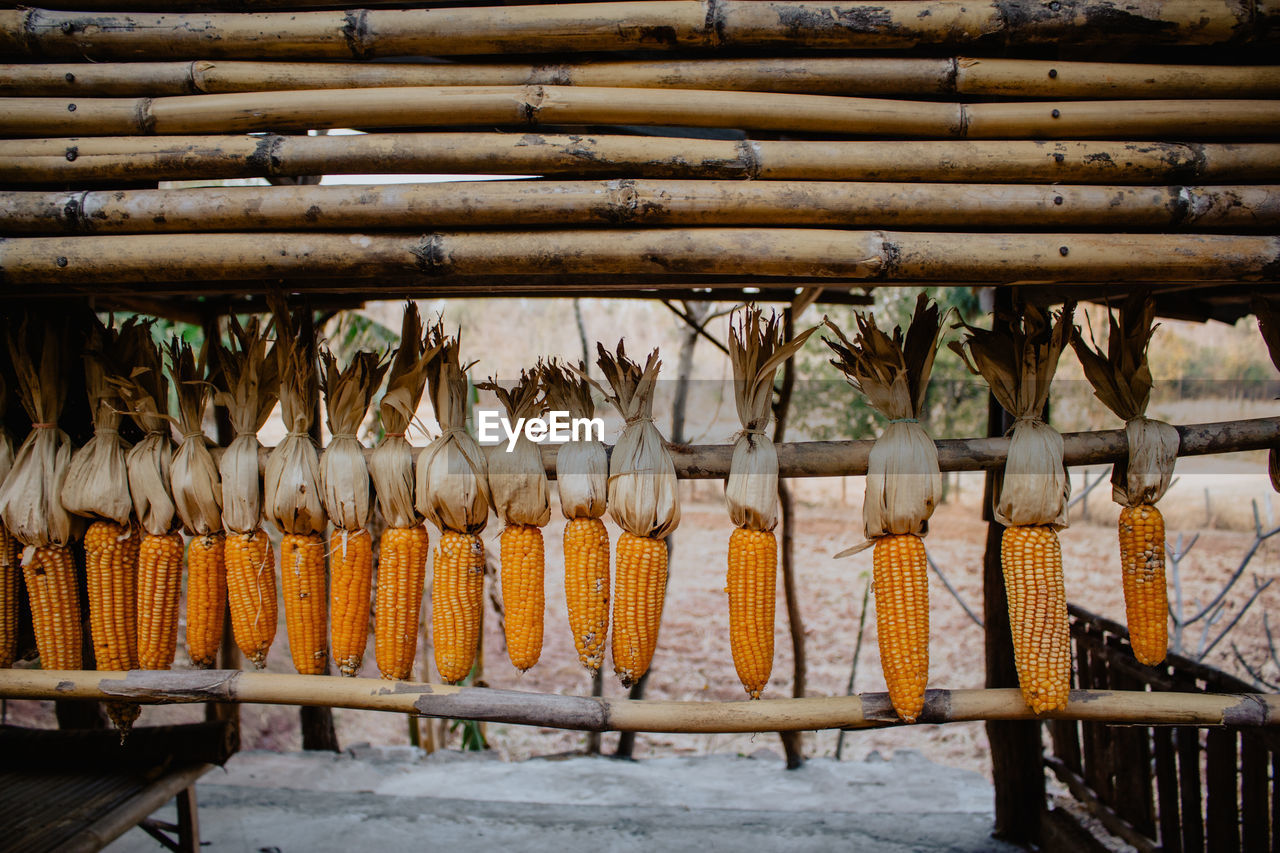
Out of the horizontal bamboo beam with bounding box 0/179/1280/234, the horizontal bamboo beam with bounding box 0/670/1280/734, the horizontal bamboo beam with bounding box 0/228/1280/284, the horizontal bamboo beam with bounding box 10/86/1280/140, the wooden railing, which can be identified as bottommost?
the wooden railing

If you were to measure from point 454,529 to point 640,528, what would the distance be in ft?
2.21

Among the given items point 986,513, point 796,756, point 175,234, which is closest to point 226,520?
point 175,234

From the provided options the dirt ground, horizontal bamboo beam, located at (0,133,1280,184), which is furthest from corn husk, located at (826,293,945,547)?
the dirt ground

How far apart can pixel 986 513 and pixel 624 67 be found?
3.54 m

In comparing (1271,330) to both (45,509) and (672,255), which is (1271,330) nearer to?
(672,255)

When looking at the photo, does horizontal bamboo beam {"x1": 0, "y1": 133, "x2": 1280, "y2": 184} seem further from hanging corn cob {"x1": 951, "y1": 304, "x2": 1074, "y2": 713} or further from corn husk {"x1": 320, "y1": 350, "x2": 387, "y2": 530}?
corn husk {"x1": 320, "y1": 350, "x2": 387, "y2": 530}

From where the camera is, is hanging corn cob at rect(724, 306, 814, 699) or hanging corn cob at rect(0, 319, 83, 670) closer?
hanging corn cob at rect(724, 306, 814, 699)

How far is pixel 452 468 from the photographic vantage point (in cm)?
237

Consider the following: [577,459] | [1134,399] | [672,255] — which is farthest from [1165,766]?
[672,255]

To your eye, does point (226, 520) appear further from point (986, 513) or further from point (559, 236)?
point (986, 513)

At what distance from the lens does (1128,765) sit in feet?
13.2

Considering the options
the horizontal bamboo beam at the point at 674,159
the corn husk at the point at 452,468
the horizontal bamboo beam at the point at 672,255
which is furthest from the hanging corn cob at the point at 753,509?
the corn husk at the point at 452,468

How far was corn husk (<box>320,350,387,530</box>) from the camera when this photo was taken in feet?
8.00

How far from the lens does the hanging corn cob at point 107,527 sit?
249 centimetres
